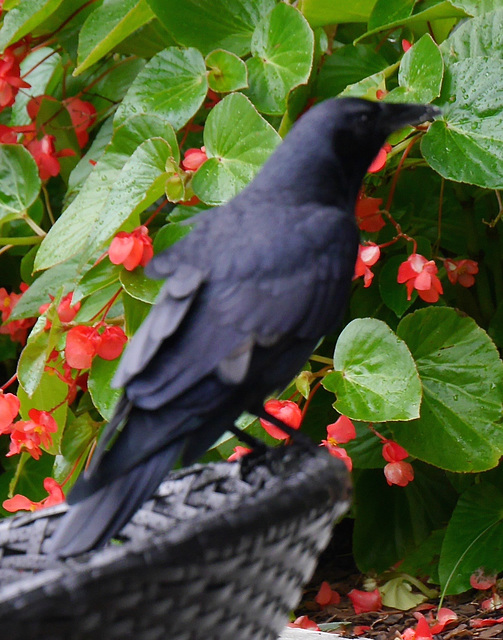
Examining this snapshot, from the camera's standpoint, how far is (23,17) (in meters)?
1.48

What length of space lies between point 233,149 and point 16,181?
0.50 metres

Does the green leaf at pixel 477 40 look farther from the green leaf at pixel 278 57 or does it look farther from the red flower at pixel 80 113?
the red flower at pixel 80 113

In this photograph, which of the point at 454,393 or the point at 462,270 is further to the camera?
the point at 462,270

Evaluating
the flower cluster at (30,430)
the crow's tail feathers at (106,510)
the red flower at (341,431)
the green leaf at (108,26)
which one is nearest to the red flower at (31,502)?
the flower cluster at (30,430)

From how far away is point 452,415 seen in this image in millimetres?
1249

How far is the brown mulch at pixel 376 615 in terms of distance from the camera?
1.41 metres

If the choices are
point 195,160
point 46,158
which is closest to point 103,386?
point 195,160

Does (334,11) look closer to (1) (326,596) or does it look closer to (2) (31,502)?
(2) (31,502)

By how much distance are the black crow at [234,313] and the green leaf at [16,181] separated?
78 cm

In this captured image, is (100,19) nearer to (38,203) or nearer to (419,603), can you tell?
(38,203)

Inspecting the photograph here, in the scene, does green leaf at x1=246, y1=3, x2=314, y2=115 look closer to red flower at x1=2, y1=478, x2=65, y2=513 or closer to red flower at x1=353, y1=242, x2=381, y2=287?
red flower at x1=353, y1=242, x2=381, y2=287

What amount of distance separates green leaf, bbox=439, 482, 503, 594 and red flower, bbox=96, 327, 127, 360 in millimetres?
676

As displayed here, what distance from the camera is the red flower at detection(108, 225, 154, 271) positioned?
1.14 m

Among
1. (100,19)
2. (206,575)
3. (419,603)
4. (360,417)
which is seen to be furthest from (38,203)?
(206,575)
